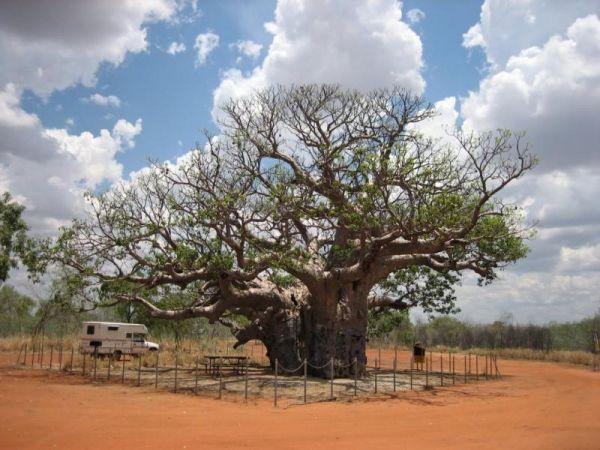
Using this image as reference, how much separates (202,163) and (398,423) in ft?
35.7

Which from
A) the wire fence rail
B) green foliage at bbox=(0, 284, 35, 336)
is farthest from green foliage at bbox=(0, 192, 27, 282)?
green foliage at bbox=(0, 284, 35, 336)

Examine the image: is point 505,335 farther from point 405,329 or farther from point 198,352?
point 198,352

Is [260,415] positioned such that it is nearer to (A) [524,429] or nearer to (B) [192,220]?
(A) [524,429]

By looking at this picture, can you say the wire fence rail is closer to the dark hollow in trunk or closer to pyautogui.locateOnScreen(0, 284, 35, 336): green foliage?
the dark hollow in trunk


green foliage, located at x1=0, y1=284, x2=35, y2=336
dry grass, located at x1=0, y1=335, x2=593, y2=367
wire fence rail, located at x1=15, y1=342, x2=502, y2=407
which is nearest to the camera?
wire fence rail, located at x1=15, y1=342, x2=502, y2=407

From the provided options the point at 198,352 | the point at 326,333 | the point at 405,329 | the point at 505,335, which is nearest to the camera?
the point at 326,333

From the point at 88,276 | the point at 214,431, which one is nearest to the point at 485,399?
the point at 214,431

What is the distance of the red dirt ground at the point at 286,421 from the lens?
8.66 metres

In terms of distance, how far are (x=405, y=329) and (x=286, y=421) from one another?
142 ft

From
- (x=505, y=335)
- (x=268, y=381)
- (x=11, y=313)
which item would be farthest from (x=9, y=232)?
(x=505, y=335)

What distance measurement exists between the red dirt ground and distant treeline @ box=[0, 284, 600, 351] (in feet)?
64.3

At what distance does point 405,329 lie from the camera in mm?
52344

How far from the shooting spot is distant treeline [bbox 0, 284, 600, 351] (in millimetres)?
37613

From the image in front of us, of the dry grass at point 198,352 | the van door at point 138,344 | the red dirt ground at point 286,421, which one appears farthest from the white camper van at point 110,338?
the red dirt ground at point 286,421
